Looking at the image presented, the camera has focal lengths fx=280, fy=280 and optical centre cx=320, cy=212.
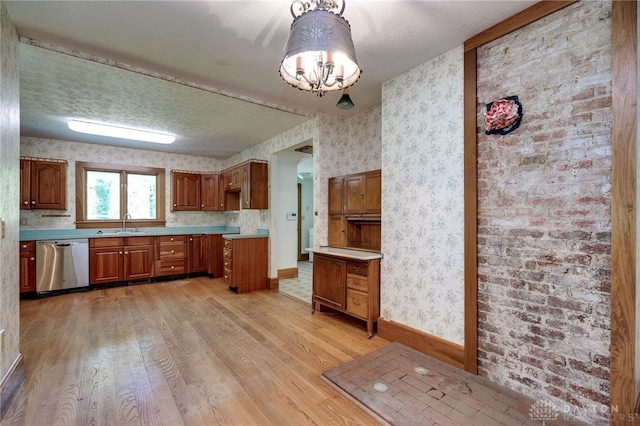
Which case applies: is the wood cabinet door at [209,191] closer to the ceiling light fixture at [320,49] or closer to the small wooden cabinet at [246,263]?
the small wooden cabinet at [246,263]

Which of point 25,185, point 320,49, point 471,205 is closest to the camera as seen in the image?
point 320,49

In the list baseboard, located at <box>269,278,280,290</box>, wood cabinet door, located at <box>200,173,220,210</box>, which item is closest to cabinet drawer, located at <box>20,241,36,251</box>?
wood cabinet door, located at <box>200,173,220,210</box>

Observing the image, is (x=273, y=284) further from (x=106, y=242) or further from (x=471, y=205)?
(x=471, y=205)

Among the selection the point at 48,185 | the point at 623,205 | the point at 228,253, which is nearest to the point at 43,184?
the point at 48,185

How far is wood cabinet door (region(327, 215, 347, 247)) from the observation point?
12.7 ft

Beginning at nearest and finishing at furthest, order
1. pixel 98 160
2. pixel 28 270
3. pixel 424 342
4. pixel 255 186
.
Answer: pixel 424 342
pixel 28 270
pixel 255 186
pixel 98 160

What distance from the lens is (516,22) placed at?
78.2 inches

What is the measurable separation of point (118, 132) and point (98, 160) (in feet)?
4.27

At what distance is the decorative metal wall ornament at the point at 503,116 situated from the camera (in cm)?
201

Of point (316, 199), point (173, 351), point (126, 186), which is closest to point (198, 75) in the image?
point (316, 199)

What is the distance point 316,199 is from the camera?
3.98 meters

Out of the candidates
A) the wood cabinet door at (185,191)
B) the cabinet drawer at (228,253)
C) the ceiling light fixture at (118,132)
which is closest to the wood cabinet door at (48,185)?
the ceiling light fixture at (118,132)

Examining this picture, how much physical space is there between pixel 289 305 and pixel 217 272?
7.95 feet

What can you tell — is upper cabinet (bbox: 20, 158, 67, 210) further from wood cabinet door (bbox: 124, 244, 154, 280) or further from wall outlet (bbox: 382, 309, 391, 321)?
wall outlet (bbox: 382, 309, 391, 321)
